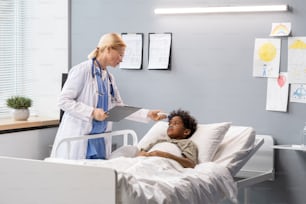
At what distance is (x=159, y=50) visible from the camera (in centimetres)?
455

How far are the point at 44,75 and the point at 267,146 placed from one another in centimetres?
214

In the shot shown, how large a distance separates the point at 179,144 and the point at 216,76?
2.69ft

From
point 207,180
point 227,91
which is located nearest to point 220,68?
point 227,91

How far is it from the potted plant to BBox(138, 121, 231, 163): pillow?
50.2 inches

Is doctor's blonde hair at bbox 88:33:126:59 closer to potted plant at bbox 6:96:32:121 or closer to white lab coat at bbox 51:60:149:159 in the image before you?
white lab coat at bbox 51:60:149:159

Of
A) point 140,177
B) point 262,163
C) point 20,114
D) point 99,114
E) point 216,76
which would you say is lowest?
point 262,163

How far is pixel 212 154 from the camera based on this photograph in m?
3.66

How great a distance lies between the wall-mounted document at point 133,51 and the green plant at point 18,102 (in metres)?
0.83

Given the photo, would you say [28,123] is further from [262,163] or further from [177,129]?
[262,163]

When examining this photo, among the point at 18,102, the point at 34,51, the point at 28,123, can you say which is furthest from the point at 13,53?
the point at 28,123

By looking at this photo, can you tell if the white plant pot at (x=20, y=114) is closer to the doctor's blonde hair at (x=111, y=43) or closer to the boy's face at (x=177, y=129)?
the doctor's blonde hair at (x=111, y=43)

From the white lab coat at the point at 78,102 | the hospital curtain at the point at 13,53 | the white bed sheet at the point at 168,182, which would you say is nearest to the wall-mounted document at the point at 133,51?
the white lab coat at the point at 78,102

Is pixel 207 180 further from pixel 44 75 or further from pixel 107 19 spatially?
pixel 44 75

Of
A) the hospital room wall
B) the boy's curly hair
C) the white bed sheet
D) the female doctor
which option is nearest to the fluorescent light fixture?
the hospital room wall
